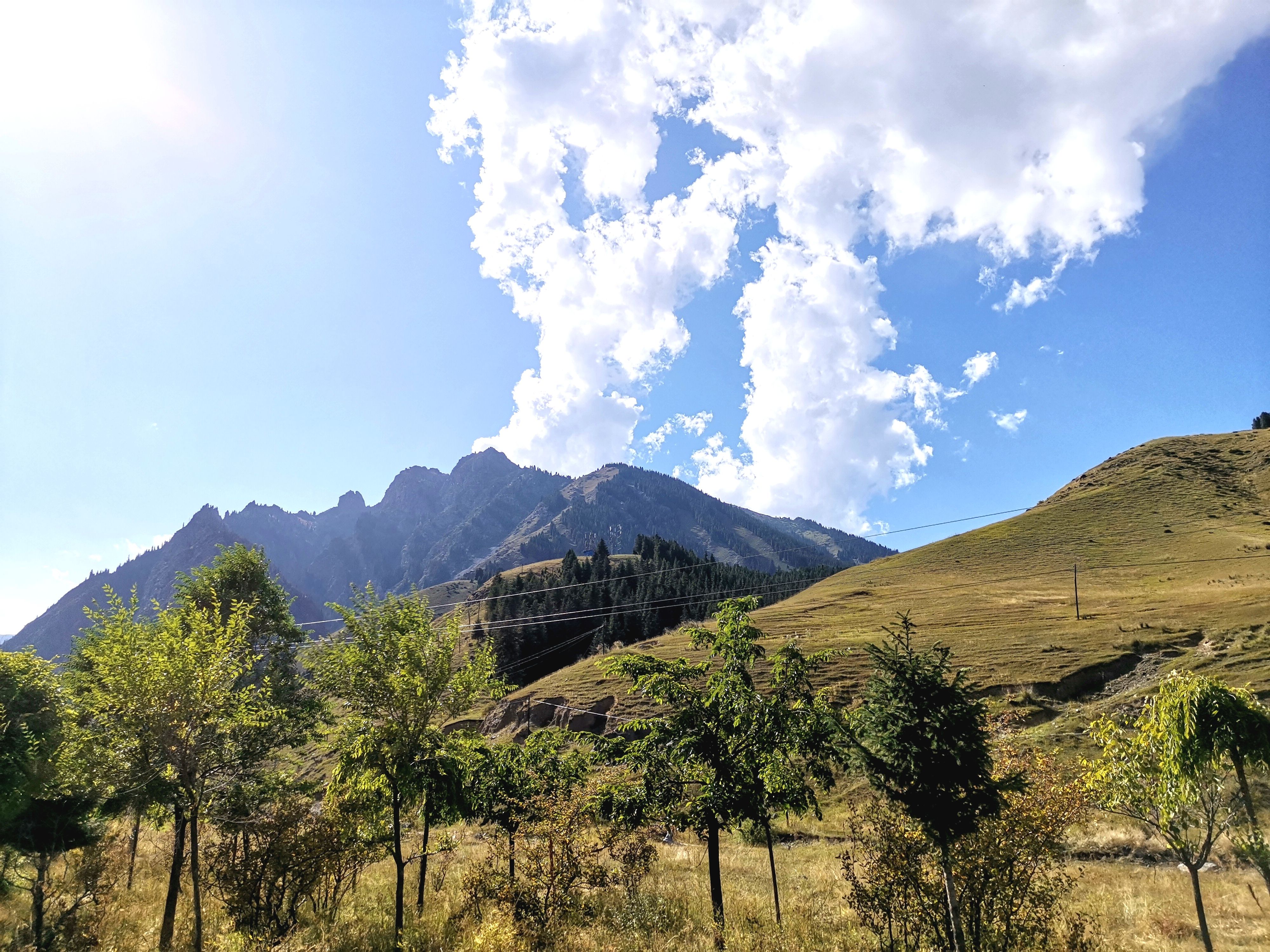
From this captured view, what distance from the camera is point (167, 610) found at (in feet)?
48.1

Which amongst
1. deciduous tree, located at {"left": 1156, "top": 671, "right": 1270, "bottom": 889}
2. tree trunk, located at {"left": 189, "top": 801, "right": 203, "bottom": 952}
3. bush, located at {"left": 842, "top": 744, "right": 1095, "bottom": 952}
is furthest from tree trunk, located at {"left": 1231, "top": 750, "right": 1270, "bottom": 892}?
tree trunk, located at {"left": 189, "top": 801, "right": 203, "bottom": 952}

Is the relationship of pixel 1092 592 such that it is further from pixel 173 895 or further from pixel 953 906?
pixel 173 895

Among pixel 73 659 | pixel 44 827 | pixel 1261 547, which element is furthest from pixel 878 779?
pixel 1261 547

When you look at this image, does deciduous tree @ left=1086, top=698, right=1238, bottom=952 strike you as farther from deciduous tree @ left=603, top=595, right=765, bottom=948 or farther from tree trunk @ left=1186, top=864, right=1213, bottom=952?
deciduous tree @ left=603, top=595, right=765, bottom=948

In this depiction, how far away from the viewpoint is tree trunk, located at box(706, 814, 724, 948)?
13969mm

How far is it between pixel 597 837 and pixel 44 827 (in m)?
15.6

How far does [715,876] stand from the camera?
14594 mm

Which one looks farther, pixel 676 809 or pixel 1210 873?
pixel 1210 873

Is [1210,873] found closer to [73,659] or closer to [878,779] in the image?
[878,779]

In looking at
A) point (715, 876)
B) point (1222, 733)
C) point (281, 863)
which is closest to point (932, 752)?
point (1222, 733)

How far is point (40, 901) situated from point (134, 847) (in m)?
9.32

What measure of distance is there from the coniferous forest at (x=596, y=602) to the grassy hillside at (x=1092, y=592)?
2094cm

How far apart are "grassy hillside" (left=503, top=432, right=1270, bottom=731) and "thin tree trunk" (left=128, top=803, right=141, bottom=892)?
23620 mm

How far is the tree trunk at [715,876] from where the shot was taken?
13969 millimetres
